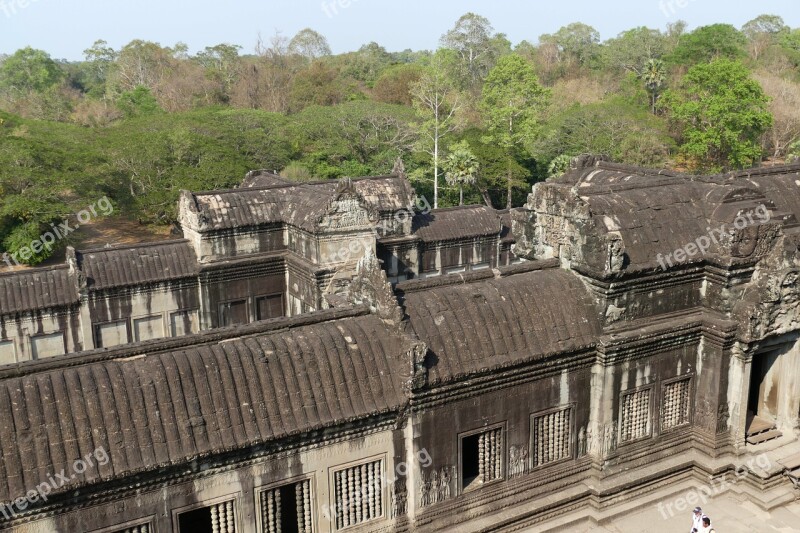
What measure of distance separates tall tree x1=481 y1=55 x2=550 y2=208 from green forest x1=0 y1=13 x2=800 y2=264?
12 cm

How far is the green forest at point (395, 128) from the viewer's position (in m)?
42.9

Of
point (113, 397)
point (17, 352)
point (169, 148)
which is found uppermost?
point (169, 148)

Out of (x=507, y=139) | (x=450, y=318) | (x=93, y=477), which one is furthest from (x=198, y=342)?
(x=507, y=139)

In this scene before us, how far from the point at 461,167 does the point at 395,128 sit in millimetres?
8993

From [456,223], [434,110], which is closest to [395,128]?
[434,110]

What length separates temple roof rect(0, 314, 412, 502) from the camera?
9.13 m

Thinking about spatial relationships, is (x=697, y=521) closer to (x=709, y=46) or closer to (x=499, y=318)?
(x=499, y=318)

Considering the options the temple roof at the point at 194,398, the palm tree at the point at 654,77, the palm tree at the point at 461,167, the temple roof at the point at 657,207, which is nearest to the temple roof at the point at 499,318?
the temple roof at the point at 194,398

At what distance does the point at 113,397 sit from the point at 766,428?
12.7 metres

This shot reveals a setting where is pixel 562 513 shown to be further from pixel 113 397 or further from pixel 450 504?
pixel 113 397

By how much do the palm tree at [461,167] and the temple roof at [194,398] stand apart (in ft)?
128

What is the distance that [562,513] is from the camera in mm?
12969

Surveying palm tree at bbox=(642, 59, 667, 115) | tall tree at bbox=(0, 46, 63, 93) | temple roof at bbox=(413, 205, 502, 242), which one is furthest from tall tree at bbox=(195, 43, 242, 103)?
temple roof at bbox=(413, 205, 502, 242)

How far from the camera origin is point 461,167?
164 ft
